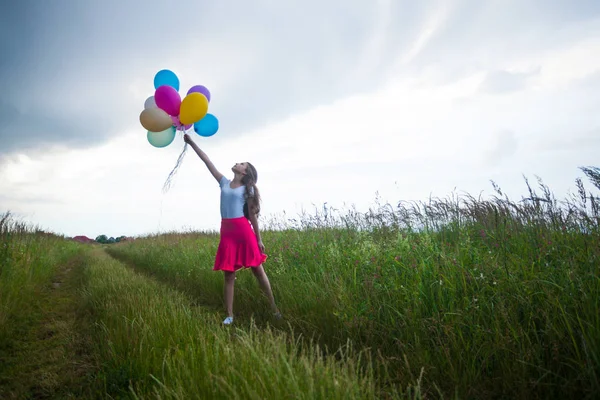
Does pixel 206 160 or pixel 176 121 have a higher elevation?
pixel 176 121

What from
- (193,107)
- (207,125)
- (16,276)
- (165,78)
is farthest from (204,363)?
(16,276)

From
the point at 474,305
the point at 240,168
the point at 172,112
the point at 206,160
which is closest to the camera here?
the point at 474,305

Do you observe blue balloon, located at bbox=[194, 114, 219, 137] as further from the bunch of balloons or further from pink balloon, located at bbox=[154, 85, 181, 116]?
pink balloon, located at bbox=[154, 85, 181, 116]

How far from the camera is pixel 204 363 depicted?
2.08 metres

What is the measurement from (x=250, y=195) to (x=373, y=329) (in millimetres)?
2350

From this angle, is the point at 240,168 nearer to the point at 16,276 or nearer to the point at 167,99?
the point at 167,99

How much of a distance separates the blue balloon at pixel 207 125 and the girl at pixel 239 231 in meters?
Result: 0.98

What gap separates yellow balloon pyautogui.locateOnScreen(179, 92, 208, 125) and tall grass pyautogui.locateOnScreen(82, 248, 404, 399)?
257 cm

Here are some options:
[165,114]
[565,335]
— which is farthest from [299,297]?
[165,114]

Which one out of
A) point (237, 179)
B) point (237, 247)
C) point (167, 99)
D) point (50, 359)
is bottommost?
point (50, 359)

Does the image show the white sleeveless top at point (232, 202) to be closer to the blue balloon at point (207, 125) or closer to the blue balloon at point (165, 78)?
the blue balloon at point (207, 125)

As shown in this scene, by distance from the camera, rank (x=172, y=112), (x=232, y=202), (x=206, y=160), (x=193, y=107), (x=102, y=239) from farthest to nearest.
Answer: (x=102, y=239)
(x=172, y=112)
(x=193, y=107)
(x=206, y=160)
(x=232, y=202)

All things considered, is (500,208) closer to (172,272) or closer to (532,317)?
(532,317)

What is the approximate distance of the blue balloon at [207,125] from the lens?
5219 millimetres
